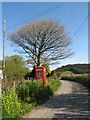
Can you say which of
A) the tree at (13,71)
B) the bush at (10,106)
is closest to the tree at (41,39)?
the tree at (13,71)

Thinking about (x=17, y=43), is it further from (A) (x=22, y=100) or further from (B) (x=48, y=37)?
(A) (x=22, y=100)

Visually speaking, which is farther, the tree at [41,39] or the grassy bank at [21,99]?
the tree at [41,39]

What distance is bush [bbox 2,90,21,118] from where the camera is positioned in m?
11.1

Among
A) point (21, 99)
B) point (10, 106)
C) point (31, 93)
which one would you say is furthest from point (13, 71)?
point (10, 106)

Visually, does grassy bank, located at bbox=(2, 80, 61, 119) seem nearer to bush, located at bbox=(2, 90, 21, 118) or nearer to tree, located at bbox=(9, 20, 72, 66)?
bush, located at bbox=(2, 90, 21, 118)

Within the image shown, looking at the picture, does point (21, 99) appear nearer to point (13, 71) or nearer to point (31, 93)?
point (31, 93)

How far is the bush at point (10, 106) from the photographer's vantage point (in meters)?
11.1

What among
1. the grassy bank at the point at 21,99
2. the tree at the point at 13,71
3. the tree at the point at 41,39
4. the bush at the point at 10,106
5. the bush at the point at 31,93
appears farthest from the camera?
the tree at the point at 41,39

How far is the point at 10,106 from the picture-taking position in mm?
11727

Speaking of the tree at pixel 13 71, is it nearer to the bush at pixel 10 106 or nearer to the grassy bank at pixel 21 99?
the grassy bank at pixel 21 99

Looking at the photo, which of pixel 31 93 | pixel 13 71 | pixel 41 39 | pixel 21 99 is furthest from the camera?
pixel 41 39

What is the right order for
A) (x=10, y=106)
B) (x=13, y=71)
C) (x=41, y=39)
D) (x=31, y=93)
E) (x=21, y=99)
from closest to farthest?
(x=10, y=106) < (x=21, y=99) < (x=31, y=93) < (x=13, y=71) < (x=41, y=39)

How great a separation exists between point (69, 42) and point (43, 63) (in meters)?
4.32

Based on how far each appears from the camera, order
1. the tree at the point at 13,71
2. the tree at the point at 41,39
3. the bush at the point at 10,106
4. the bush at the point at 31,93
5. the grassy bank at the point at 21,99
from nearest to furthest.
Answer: the bush at the point at 10,106 → the grassy bank at the point at 21,99 → the bush at the point at 31,93 → the tree at the point at 13,71 → the tree at the point at 41,39
